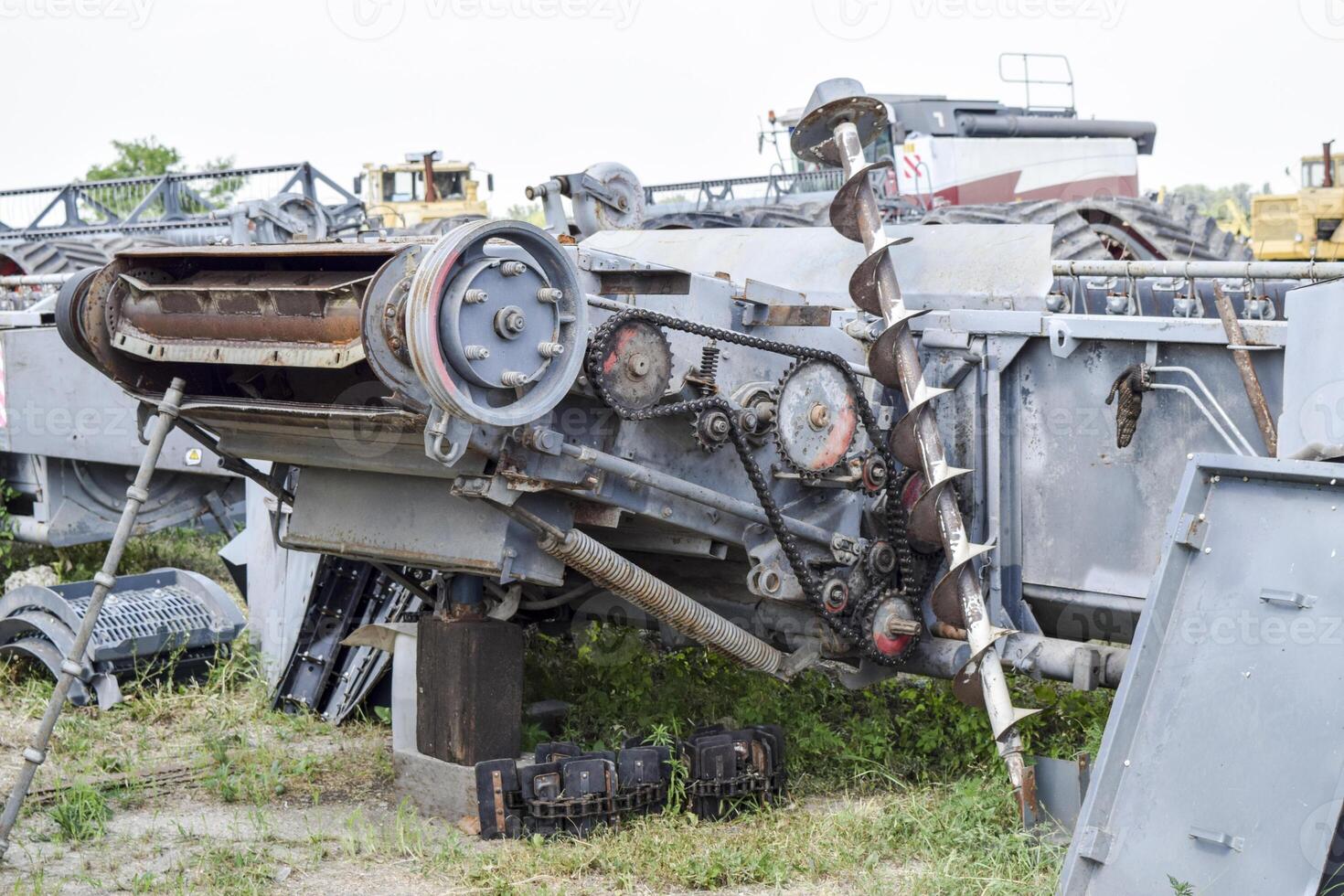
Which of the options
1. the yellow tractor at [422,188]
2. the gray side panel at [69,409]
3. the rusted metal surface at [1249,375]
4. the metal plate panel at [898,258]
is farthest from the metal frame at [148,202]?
the rusted metal surface at [1249,375]

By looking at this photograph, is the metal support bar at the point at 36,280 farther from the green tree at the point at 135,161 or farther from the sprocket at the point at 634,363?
the green tree at the point at 135,161

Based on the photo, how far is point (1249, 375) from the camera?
5.07 metres

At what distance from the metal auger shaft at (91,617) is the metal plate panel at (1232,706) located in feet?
9.61

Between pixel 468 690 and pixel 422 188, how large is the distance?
20418 millimetres

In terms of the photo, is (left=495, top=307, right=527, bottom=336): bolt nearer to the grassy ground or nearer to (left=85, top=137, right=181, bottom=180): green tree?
the grassy ground

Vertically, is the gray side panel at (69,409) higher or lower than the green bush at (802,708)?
higher

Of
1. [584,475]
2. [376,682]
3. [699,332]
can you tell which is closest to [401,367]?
[584,475]

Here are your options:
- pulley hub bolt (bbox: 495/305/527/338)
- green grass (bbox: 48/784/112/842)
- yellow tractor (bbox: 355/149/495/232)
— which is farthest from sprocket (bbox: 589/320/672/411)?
yellow tractor (bbox: 355/149/495/232)

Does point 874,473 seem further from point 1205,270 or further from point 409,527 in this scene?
point 409,527

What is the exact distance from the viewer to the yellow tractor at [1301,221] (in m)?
15.4

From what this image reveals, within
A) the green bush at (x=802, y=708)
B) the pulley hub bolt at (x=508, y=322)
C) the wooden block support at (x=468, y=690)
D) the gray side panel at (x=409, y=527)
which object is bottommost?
the green bush at (x=802, y=708)

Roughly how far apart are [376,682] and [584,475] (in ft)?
7.66

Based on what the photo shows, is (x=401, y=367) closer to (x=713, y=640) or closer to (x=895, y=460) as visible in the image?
(x=713, y=640)

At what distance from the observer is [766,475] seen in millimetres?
5348
